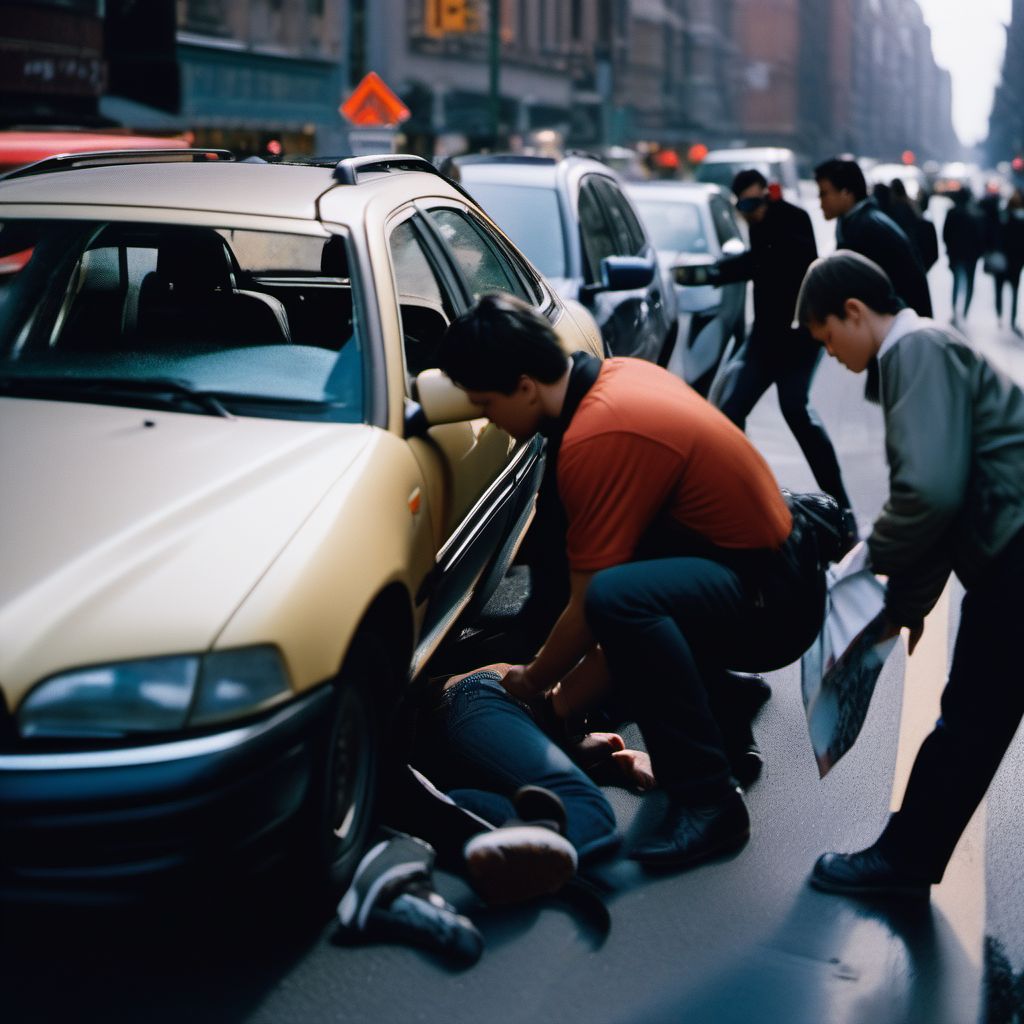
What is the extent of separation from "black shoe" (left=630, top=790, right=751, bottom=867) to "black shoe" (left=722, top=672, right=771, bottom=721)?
111 centimetres

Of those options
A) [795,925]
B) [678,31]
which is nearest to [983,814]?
[795,925]

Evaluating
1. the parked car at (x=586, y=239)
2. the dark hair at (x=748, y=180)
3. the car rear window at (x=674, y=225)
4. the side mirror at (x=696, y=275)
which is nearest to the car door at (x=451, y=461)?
the parked car at (x=586, y=239)

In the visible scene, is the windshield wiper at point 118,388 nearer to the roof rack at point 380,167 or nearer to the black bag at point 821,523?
the roof rack at point 380,167

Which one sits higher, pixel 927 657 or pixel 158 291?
pixel 158 291

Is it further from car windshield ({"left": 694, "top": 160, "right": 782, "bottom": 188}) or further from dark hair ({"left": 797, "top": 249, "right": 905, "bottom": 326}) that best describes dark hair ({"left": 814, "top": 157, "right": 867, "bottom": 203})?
car windshield ({"left": 694, "top": 160, "right": 782, "bottom": 188})

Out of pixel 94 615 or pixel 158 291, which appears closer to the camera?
pixel 94 615

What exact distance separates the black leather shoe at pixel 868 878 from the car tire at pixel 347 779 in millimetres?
1114

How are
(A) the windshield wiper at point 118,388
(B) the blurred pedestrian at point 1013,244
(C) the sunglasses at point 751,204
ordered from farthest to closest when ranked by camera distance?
(B) the blurred pedestrian at point 1013,244, (C) the sunglasses at point 751,204, (A) the windshield wiper at point 118,388

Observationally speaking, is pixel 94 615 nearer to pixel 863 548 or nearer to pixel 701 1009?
pixel 701 1009

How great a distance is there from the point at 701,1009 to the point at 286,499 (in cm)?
138

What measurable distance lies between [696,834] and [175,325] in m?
2.07

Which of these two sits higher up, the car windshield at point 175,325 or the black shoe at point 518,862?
the car windshield at point 175,325

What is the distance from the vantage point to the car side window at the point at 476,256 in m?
5.29

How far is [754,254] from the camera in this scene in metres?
8.37
